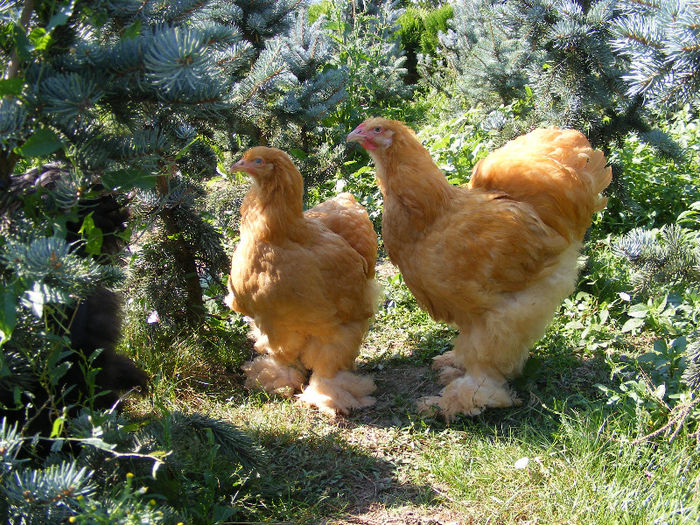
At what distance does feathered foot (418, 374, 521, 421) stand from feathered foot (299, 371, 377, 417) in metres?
0.45

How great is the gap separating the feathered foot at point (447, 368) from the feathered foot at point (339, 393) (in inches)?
18.5

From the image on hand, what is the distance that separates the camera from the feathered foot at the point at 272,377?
12.0 feet

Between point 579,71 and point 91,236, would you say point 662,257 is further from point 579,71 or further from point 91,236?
point 91,236

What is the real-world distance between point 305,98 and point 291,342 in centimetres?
255

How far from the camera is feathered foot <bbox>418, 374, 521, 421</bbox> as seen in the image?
329 cm

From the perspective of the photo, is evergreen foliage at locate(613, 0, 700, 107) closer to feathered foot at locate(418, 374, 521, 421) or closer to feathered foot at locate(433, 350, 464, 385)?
feathered foot at locate(418, 374, 521, 421)

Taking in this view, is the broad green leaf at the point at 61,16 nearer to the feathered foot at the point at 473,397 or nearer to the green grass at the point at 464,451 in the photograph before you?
the green grass at the point at 464,451

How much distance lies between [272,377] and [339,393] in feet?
1.64

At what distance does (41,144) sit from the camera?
5.06ft

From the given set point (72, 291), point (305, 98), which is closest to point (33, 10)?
point (72, 291)

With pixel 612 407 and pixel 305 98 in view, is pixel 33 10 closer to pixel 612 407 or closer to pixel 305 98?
pixel 612 407

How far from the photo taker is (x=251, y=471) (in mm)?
2557

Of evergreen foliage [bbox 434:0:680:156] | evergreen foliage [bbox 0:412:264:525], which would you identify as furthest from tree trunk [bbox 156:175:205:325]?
evergreen foliage [bbox 434:0:680:156]

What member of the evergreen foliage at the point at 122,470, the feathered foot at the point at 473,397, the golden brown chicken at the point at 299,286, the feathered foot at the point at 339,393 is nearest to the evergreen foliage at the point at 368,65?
the golden brown chicken at the point at 299,286
